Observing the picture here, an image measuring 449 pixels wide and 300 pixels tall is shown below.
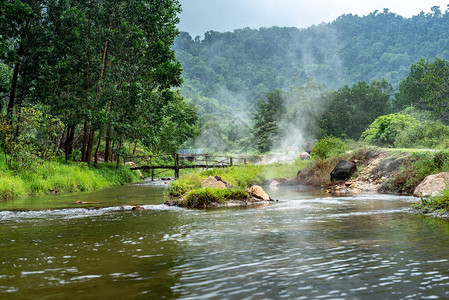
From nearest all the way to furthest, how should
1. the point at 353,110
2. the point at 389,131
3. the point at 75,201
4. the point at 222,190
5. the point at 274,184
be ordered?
the point at 222,190, the point at 75,201, the point at 274,184, the point at 389,131, the point at 353,110

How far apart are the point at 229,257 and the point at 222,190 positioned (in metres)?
8.11

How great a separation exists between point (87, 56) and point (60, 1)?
11.8 ft

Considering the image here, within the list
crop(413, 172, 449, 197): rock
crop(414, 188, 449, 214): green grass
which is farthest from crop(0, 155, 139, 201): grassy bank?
crop(413, 172, 449, 197): rock

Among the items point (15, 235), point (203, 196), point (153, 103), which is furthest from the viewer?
point (153, 103)

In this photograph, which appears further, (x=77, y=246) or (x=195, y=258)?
(x=77, y=246)

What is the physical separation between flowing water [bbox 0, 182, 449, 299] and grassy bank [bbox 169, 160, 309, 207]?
320cm

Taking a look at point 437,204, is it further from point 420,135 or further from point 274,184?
point 420,135

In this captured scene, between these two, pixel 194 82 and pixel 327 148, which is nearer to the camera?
pixel 327 148

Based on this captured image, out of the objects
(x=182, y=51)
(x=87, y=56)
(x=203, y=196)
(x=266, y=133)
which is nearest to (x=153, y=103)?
(x=87, y=56)

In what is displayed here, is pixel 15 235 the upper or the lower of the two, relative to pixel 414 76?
lower

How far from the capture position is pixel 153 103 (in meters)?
29.6

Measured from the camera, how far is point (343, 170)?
21.9m

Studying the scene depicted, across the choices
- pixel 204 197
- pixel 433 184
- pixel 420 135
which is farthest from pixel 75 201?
pixel 420 135

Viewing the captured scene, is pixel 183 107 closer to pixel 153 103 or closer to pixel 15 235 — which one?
pixel 153 103
